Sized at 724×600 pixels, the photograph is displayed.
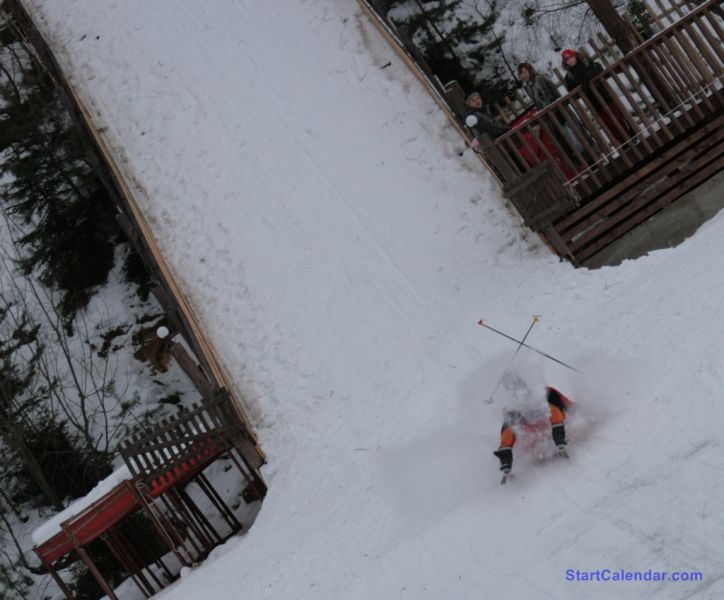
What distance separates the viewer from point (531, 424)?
34.2 feet

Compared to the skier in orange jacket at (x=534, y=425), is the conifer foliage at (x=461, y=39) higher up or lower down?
higher up

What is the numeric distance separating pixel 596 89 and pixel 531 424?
18.9ft

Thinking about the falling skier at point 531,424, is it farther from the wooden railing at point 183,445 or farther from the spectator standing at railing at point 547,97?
the wooden railing at point 183,445

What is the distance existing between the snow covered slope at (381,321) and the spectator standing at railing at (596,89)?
2.04 meters

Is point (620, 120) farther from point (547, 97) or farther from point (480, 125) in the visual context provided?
point (480, 125)

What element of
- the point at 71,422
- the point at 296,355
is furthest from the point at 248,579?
the point at 71,422

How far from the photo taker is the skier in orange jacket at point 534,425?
32.2 feet

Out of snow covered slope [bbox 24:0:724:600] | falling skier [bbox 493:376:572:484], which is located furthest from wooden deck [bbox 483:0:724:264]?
falling skier [bbox 493:376:572:484]

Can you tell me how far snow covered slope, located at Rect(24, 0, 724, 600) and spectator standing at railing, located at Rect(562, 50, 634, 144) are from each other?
204 cm

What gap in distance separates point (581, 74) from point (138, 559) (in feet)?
36.5

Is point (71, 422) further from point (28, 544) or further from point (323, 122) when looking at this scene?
point (323, 122)

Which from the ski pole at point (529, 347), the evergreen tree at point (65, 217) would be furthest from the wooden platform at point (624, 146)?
the evergreen tree at point (65, 217)

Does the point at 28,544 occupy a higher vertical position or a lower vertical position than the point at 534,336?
higher

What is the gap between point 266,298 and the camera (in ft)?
48.9
